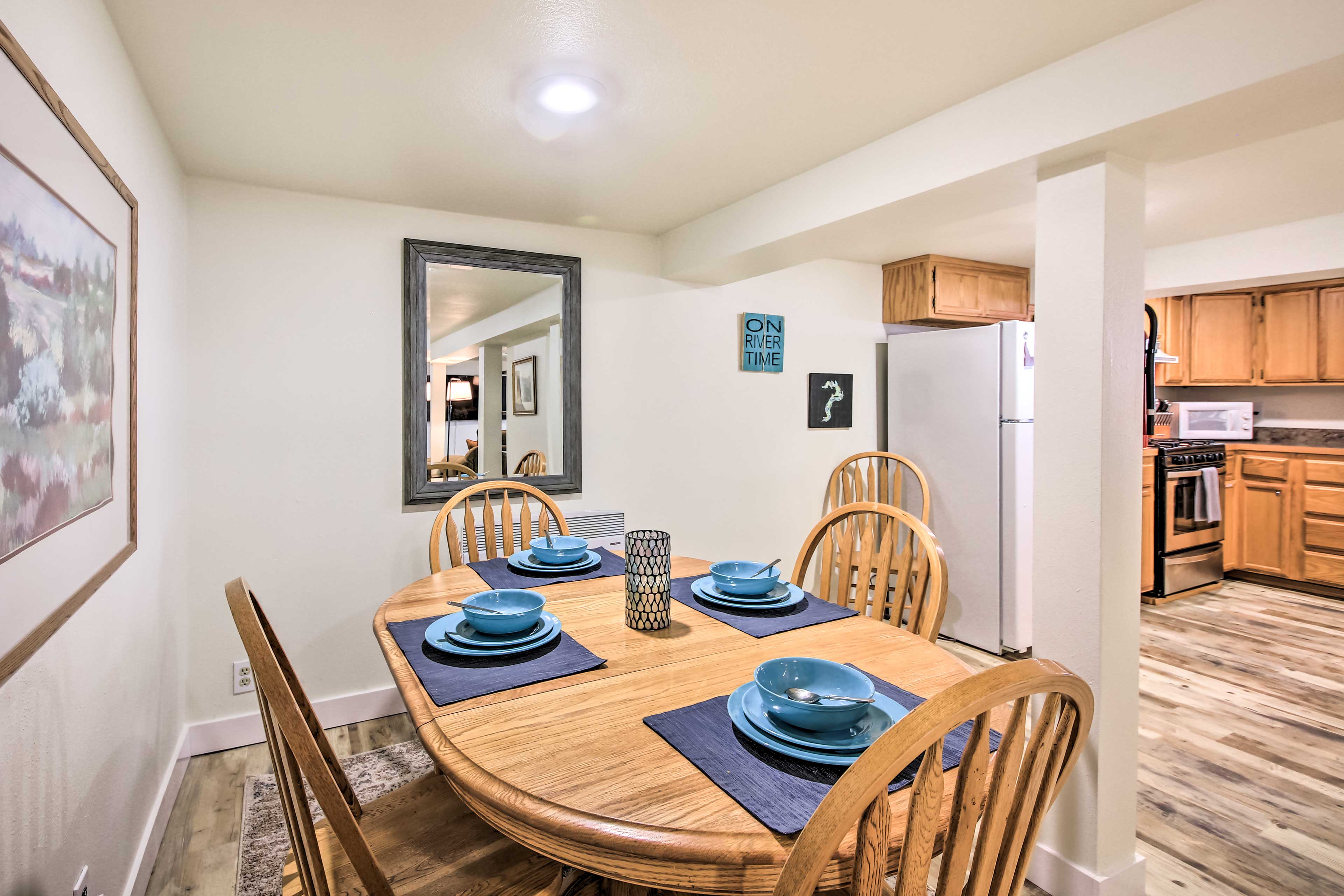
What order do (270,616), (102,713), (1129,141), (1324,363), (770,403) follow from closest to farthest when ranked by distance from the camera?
(102,713)
(1129,141)
(270,616)
(770,403)
(1324,363)

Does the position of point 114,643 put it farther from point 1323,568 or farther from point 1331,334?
point 1331,334

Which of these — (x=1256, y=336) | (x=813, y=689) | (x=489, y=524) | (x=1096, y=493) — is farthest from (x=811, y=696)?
(x=1256, y=336)

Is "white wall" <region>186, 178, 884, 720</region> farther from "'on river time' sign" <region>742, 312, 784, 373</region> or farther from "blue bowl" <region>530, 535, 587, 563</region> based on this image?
"blue bowl" <region>530, 535, 587, 563</region>

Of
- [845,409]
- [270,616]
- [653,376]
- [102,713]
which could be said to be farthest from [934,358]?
[102,713]

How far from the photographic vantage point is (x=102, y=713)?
1.43m

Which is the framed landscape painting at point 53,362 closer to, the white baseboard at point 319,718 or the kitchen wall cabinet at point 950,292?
the white baseboard at point 319,718

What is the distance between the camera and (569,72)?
5.88 feet

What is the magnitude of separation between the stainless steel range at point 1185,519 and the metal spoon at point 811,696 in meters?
4.39

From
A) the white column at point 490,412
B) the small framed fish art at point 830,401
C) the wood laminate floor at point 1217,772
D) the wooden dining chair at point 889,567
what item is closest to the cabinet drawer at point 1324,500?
the wood laminate floor at point 1217,772

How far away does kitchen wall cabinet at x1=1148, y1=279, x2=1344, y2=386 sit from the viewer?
14.3ft

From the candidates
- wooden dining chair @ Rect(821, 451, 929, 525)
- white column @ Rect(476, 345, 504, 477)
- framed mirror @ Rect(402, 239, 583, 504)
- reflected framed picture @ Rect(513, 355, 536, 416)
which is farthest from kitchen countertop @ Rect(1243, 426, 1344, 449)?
white column @ Rect(476, 345, 504, 477)

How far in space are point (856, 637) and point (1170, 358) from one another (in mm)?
4267

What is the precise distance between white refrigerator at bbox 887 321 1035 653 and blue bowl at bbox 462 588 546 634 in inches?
110

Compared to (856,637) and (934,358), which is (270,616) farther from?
(934,358)
